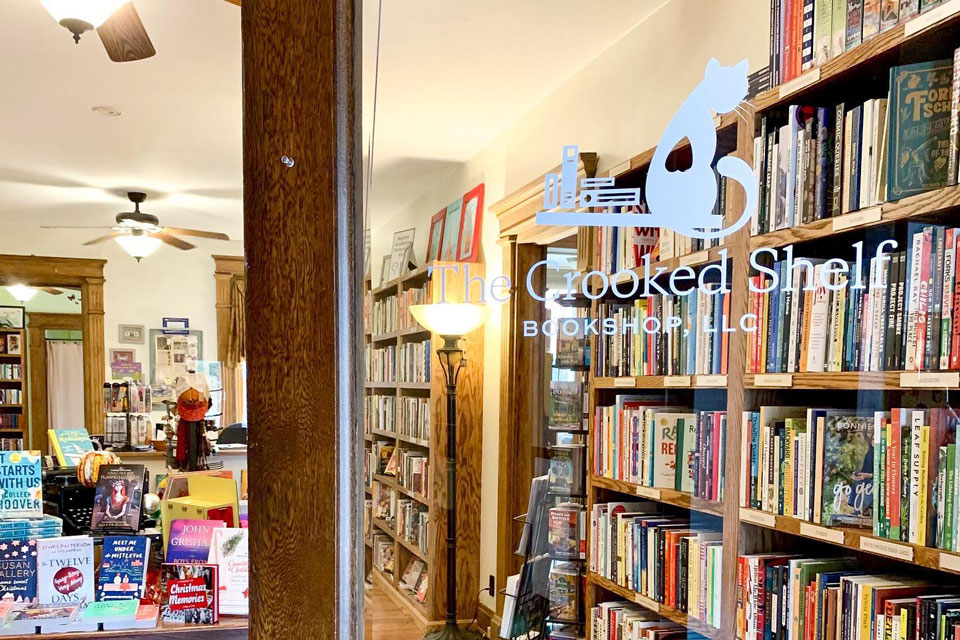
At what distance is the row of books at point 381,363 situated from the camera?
886 millimetres

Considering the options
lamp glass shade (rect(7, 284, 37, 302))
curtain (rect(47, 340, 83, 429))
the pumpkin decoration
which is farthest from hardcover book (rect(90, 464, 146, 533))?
curtain (rect(47, 340, 83, 429))

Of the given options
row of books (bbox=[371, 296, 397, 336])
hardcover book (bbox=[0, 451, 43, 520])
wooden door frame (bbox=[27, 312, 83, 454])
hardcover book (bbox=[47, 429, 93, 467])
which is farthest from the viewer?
wooden door frame (bbox=[27, 312, 83, 454])

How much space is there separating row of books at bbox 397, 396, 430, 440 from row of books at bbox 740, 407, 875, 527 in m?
0.50

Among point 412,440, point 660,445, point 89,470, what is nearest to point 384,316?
point 412,440

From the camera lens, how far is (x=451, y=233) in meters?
1.18

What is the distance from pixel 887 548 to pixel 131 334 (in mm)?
7075

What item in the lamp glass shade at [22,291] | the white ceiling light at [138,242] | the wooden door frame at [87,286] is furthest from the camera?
the lamp glass shade at [22,291]

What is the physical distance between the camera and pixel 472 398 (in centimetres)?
125

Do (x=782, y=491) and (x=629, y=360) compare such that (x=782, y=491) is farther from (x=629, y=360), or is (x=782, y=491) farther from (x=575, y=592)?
(x=575, y=592)

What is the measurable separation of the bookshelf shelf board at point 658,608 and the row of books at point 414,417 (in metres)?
0.43

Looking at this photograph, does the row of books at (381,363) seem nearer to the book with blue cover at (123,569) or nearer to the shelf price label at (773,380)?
the shelf price label at (773,380)

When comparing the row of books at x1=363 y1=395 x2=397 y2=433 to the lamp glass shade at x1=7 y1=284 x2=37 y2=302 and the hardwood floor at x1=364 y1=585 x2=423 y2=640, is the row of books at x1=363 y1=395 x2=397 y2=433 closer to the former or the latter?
the hardwood floor at x1=364 y1=585 x2=423 y2=640

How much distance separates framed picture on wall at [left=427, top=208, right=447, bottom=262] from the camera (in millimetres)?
1164

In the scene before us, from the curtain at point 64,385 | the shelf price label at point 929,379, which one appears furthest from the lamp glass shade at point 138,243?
the curtain at point 64,385
